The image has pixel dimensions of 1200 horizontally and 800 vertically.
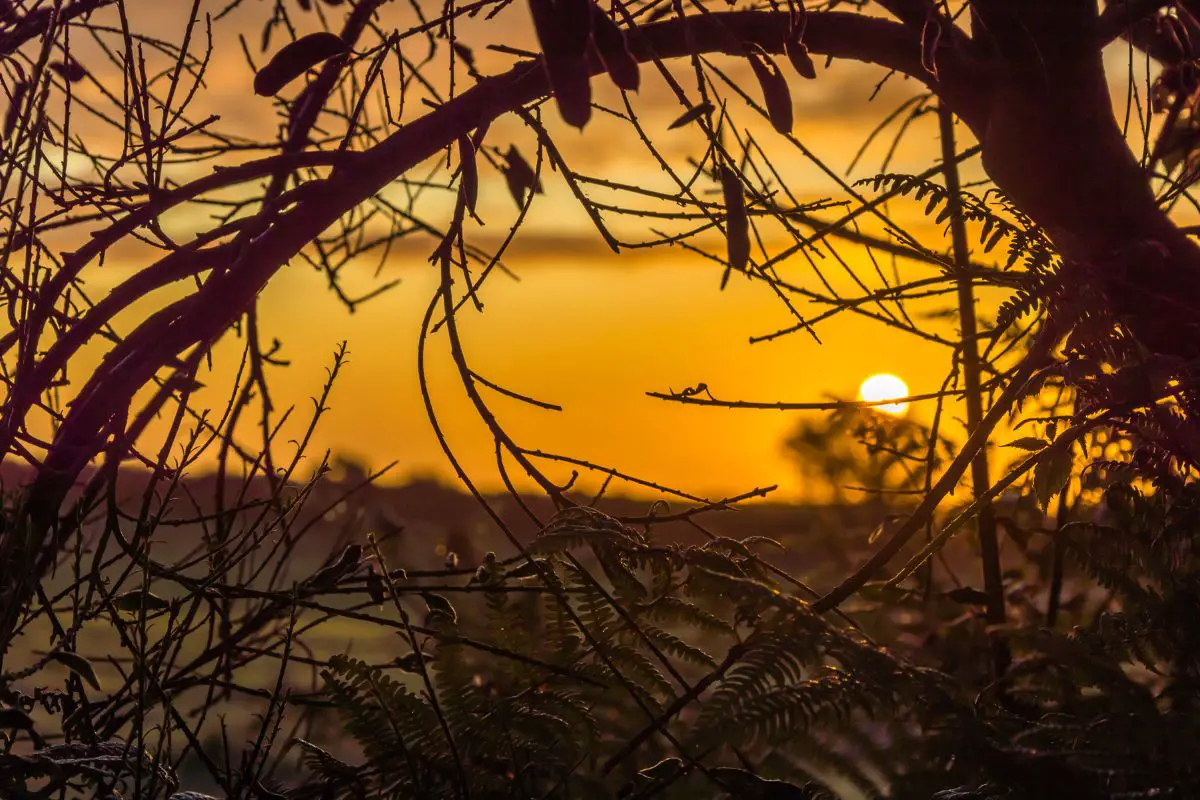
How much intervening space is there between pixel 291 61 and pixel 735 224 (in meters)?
0.88

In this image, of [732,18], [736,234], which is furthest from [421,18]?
[736,234]

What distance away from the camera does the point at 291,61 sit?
2080mm

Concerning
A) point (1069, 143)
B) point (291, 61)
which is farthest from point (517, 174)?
point (1069, 143)

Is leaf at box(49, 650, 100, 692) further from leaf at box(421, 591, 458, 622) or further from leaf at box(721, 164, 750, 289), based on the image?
leaf at box(721, 164, 750, 289)

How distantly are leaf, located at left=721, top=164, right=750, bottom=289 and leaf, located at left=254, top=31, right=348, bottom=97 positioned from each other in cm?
80

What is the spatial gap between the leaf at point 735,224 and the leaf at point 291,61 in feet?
2.61

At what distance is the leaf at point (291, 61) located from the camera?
6.81ft

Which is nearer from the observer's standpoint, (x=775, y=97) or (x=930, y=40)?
(x=775, y=97)

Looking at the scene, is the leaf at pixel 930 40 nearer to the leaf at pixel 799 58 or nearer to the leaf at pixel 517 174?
the leaf at pixel 799 58

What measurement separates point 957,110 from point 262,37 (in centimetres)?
198

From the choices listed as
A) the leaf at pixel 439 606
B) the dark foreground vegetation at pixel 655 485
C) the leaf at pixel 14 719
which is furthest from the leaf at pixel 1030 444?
the leaf at pixel 14 719

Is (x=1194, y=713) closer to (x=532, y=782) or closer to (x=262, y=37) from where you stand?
(x=532, y=782)

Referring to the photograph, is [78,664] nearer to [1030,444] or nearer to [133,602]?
[133,602]

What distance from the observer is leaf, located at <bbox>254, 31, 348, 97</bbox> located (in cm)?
208
